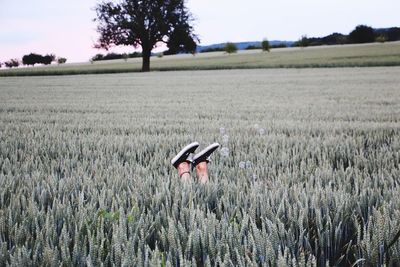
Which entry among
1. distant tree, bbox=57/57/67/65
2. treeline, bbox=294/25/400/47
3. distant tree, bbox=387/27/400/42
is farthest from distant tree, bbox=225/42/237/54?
distant tree, bbox=57/57/67/65

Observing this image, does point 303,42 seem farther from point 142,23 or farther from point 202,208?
point 202,208

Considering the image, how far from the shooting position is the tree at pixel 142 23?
138 feet

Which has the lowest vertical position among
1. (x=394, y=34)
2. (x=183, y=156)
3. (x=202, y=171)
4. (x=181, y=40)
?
(x=202, y=171)

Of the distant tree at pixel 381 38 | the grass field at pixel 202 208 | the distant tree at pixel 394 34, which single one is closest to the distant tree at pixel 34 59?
the distant tree at pixel 381 38

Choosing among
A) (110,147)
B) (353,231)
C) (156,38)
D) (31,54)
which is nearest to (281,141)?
(110,147)

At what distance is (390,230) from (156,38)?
44.6 m

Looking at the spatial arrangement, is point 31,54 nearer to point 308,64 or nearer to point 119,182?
point 308,64

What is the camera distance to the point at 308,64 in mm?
37750

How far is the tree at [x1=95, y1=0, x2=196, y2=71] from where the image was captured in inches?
1657

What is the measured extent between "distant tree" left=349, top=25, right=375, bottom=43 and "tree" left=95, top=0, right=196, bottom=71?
53084mm

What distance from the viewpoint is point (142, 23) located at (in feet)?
140

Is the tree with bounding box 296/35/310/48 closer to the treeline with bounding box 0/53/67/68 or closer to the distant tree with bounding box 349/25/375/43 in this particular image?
the distant tree with bounding box 349/25/375/43

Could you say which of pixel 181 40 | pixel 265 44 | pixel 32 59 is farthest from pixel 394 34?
pixel 32 59

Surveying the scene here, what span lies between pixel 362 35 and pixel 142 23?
5994cm
